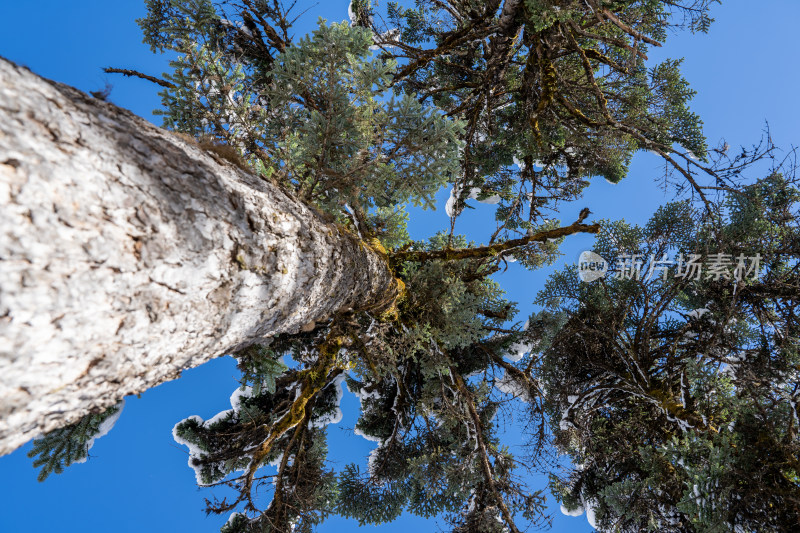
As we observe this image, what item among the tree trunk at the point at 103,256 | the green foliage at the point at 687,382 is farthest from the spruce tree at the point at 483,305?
the tree trunk at the point at 103,256

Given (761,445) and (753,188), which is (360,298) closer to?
(761,445)

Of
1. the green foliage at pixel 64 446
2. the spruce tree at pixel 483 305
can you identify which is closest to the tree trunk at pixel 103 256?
the spruce tree at pixel 483 305

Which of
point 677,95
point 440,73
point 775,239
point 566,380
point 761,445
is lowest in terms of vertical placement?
point 761,445

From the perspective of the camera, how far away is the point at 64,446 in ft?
12.3

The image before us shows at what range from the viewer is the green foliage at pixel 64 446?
3.68m

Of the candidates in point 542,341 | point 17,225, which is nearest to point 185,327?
point 17,225

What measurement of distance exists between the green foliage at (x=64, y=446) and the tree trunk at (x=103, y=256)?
3156 millimetres

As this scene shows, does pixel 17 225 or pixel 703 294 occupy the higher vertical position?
pixel 703 294

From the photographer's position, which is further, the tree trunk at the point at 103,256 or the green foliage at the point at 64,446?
the green foliage at the point at 64,446

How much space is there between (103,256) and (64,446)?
4.19 meters

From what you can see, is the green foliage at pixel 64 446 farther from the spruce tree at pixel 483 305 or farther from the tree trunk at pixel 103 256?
the tree trunk at pixel 103 256

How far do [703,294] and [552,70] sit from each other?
4313 millimetres

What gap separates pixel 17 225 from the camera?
2.87 ft

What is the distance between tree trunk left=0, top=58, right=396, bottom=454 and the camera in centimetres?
91
